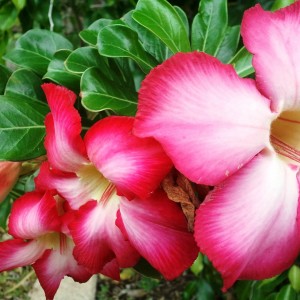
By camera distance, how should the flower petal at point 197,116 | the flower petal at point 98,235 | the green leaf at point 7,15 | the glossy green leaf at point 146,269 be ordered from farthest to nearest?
1. the green leaf at point 7,15
2. the glossy green leaf at point 146,269
3. the flower petal at point 98,235
4. the flower petal at point 197,116

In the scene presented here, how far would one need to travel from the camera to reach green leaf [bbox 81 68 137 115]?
0.77m

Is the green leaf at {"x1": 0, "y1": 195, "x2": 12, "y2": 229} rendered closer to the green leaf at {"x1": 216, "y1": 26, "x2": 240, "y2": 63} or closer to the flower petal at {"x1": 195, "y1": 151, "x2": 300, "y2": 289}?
the green leaf at {"x1": 216, "y1": 26, "x2": 240, "y2": 63}

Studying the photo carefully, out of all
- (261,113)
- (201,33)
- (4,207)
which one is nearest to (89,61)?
(201,33)

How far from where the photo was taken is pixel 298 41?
0.64 m

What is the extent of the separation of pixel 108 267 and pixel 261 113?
1.06ft

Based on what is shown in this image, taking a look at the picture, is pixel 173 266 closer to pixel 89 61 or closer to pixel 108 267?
pixel 108 267

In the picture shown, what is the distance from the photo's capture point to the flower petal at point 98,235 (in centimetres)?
69

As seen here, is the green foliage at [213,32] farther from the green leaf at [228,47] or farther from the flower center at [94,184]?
the flower center at [94,184]

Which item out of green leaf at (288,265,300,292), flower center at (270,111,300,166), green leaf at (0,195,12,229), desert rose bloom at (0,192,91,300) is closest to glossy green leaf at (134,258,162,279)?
desert rose bloom at (0,192,91,300)

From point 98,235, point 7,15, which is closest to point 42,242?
point 98,235

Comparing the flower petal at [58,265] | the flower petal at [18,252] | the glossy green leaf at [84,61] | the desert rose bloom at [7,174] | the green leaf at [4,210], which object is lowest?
the green leaf at [4,210]

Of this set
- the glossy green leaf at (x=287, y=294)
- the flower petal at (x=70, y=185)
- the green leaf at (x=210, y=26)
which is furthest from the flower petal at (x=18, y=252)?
the glossy green leaf at (x=287, y=294)

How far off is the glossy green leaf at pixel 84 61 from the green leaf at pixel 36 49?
14 centimetres

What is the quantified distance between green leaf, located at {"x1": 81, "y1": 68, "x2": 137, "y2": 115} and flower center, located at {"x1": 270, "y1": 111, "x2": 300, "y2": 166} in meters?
0.21
